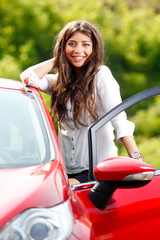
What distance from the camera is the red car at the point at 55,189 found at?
1.21m

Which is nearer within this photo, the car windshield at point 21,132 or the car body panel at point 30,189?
the car body panel at point 30,189

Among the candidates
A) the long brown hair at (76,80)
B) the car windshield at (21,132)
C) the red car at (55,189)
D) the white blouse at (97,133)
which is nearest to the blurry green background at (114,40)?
the long brown hair at (76,80)

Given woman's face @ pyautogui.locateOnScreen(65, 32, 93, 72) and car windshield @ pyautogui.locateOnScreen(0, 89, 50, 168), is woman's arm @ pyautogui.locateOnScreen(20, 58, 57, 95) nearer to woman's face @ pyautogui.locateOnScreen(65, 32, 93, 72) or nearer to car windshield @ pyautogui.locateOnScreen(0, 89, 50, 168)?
woman's face @ pyautogui.locateOnScreen(65, 32, 93, 72)

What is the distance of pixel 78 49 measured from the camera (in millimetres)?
2395

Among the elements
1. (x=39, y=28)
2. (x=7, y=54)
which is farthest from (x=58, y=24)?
(x=7, y=54)

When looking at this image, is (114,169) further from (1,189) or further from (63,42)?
(63,42)

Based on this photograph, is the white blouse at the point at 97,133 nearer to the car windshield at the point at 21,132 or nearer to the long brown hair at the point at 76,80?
the long brown hair at the point at 76,80

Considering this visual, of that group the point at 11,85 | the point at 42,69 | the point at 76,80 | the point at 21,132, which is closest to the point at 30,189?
the point at 21,132

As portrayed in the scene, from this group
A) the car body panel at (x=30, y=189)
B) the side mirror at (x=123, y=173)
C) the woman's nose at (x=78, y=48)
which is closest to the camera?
the car body panel at (x=30, y=189)

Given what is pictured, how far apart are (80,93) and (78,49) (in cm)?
27

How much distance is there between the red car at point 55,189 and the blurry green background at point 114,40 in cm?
645

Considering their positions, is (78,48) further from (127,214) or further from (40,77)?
(127,214)

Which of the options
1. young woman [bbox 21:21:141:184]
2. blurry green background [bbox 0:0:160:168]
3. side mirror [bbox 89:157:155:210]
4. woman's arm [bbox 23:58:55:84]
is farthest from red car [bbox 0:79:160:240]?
blurry green background [bbox 0:0:160:168]

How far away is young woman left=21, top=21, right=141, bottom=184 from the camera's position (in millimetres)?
2238
